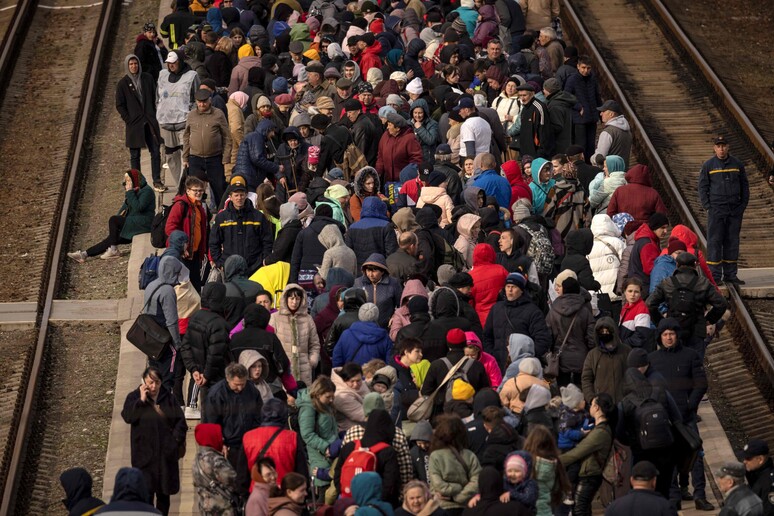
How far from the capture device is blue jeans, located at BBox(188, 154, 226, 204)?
20.2m

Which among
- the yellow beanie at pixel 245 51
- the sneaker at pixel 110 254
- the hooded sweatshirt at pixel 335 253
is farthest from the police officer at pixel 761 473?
the yellow beanie at pixel 245 51

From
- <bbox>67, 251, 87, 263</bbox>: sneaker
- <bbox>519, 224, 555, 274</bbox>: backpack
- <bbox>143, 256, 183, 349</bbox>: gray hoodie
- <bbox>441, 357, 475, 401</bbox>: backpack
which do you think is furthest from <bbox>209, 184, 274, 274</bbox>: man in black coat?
<bbox>441, 357, 475, 401</bbox>: backpack

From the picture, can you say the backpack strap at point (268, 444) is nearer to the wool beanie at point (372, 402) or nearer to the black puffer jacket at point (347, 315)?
the wool beanie at point (372, 402)

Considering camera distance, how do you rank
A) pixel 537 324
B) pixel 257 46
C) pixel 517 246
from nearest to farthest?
pixel 537 324 < pixel 517 246 < pixel 257 46

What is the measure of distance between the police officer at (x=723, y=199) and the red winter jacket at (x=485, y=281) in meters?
3.46

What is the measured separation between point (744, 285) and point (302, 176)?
17.0ft

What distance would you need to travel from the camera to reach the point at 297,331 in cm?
1488

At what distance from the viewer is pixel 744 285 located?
1934 cm

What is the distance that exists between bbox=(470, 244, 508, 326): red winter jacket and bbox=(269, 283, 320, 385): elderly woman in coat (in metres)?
1.68

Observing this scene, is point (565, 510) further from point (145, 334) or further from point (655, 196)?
point (655, 196)

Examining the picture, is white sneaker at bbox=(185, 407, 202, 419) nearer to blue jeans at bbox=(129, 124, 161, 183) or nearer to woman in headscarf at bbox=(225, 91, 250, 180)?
woman in headscarf at bbox=(225, 91, 250, 180)

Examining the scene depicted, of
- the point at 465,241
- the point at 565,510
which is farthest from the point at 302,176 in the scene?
the point at 565,510

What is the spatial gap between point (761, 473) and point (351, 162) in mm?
8111

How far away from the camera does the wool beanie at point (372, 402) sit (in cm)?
1286
